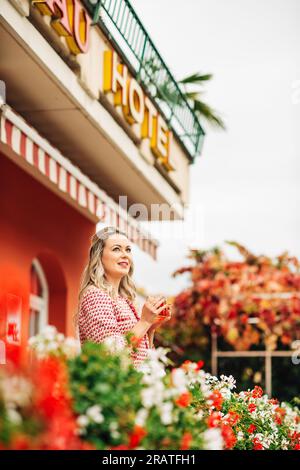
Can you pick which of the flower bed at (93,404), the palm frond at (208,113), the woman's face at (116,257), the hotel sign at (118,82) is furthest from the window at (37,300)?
the flower bed at (93,404)

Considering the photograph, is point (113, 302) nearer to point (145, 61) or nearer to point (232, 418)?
point (232, 418)

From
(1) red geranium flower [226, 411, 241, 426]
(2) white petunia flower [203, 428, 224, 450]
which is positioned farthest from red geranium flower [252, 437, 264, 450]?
(2) white petunia flower [203, 428, 224, 450]

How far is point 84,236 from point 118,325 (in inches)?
276

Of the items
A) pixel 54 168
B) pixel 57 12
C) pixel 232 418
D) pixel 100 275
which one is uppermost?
pixel 57 12

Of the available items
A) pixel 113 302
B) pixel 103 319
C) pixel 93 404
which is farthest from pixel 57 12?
pixel 93 404

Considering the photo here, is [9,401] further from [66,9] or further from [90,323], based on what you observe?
[66,9]

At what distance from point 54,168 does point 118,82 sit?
1744 mm

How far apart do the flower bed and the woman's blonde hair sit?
4.31ft

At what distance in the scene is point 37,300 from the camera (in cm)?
1102

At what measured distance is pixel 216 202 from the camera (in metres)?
17.6

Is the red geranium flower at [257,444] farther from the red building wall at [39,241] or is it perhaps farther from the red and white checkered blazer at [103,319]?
the red building wall at [39,241]

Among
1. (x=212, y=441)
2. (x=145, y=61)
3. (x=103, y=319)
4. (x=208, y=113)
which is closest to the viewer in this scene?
(x=212, y=441)

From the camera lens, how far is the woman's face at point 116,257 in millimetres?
5148

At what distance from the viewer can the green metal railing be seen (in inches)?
374
